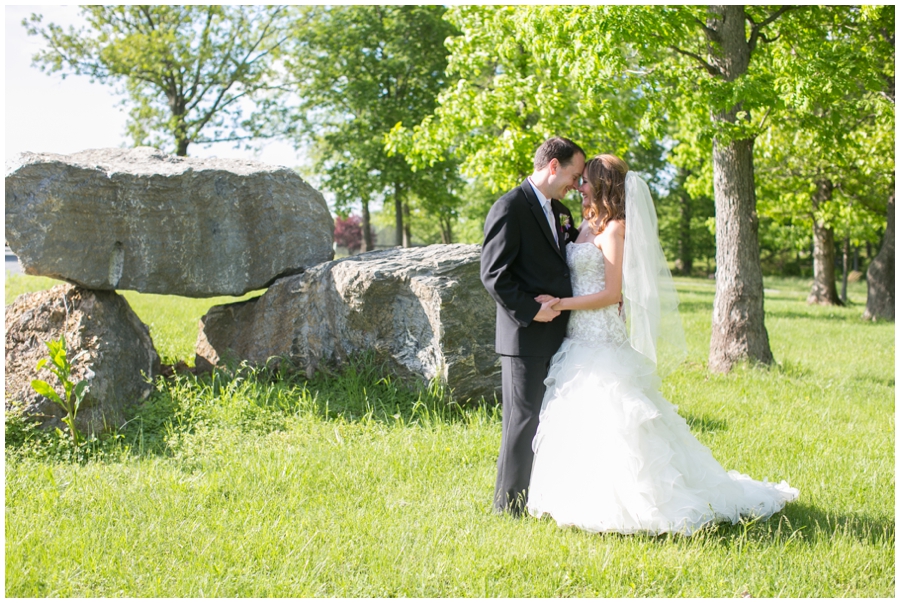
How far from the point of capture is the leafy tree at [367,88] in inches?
950

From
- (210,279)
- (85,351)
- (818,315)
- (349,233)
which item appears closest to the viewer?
(85,351)

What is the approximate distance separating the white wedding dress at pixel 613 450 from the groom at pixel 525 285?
0.35ft

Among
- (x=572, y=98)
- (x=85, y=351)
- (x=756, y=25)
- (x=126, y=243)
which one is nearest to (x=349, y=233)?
(x=572, y=98)

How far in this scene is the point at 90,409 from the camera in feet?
21.5

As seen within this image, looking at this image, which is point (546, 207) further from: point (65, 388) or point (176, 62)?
point (176, 62)

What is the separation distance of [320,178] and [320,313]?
1990cm

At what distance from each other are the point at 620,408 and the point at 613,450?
0.88 ft

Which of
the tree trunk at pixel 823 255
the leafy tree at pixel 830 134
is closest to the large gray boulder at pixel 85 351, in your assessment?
the leafy tree at pixel 830 134

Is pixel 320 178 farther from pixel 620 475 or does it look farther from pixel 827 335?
pixel 620 475

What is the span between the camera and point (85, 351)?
684 cm

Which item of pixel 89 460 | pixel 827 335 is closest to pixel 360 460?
pixel 89 460

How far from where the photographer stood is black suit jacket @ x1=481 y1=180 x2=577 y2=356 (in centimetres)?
472

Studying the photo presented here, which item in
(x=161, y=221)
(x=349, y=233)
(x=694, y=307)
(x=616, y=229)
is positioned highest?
(x=349, y=233)

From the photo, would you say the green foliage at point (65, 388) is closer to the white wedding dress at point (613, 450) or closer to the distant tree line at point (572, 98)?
the white wedding dress at point (613, 450)
